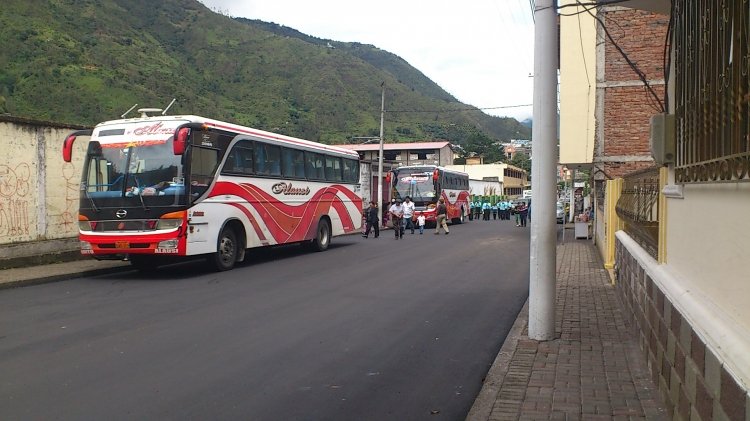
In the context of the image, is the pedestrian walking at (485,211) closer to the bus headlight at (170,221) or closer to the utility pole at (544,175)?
the bus headlight at (170,221)

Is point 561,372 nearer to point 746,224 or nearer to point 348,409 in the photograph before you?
point 348,409

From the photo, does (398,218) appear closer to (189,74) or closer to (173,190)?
(173,190)

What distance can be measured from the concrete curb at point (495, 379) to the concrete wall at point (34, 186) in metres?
10.5

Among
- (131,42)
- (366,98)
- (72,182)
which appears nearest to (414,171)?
(72,182)

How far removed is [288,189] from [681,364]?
44.1ft

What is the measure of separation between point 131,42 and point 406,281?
75.1m

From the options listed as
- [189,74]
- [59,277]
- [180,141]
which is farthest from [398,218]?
[189,74]

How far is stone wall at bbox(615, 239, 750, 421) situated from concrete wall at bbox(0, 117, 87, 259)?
1200 cm

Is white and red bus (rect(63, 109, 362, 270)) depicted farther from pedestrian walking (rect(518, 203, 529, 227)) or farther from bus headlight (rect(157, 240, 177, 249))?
pedestrian walking (rect(518, 203, 529, 227))

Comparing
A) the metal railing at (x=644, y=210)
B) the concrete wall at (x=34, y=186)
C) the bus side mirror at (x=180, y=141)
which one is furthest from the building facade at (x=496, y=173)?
the metal railing at (x=644, y=210)

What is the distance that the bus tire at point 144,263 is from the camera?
44.7 ft

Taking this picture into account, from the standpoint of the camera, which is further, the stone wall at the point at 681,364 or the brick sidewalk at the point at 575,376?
the brick sidewalk at the point at 575,376

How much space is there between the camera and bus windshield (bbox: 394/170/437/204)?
33969 millimetres

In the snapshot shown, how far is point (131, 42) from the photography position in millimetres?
77375
